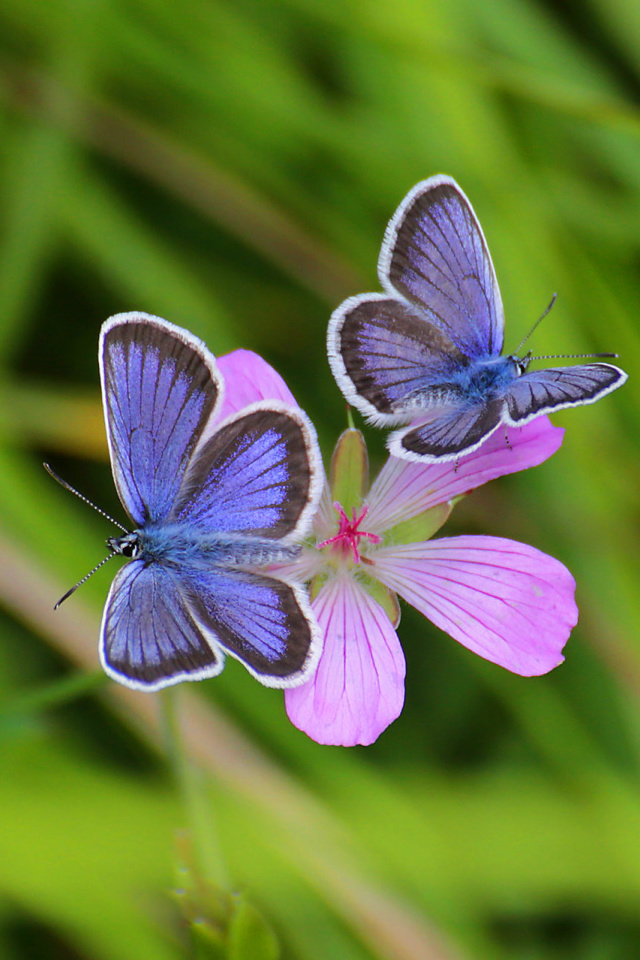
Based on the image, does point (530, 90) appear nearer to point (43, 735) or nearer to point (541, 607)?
point (541, 607)

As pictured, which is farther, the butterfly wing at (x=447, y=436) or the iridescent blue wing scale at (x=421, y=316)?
the iridescent blue wing scale at (x=421, y=316)

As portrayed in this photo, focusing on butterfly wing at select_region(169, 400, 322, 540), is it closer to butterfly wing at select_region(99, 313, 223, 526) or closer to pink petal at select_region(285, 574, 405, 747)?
butterfly wing at select_region(99, 313, 223, 526)

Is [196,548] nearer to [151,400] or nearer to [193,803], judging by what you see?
[151,400]

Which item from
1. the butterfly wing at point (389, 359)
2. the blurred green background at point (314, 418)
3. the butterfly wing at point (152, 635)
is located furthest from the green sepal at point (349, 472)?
the blurred green background at point (314, 418)

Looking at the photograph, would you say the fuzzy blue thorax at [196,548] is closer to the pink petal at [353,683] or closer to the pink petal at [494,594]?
the pink petal at [353,683]

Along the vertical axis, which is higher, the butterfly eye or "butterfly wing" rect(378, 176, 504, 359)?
"butterfly wing" rect(378, 176, 504, 359)

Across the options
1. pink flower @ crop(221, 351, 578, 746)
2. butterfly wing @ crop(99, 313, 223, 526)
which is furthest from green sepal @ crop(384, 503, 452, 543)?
butterfly wing @ crop(99, 313, 223, 526)

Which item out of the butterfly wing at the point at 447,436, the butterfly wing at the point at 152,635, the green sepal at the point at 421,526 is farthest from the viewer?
the green sepal at the point at 421,526
